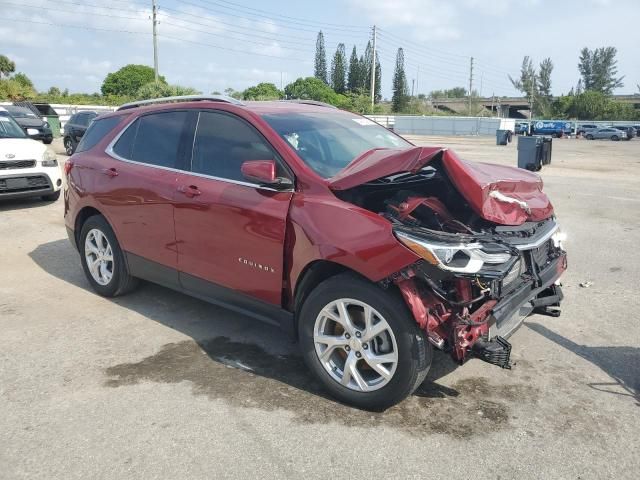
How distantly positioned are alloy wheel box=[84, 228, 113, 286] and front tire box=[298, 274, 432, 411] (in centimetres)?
259

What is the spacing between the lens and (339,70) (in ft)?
311

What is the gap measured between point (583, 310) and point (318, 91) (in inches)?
2978

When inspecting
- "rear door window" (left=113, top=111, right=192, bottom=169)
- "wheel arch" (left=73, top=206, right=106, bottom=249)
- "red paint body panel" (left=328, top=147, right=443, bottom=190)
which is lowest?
"wheel arch" (left=73, top=206, right=106, bottom=249)

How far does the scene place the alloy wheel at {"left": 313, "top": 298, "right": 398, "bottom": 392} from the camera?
3.26 meters

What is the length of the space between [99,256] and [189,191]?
1660mm

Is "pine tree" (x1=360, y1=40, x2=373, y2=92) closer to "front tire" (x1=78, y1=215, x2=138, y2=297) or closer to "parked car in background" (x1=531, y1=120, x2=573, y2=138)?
"parked car in background" (x1=531, y1=120, x2=573, y2=138)

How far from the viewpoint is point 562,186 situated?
13820mm

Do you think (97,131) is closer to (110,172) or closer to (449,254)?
(110,172)

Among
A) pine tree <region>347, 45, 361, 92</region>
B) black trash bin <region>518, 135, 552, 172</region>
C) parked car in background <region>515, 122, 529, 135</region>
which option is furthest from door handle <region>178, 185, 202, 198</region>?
pine tree <region>347, 45, 361, 92</region>

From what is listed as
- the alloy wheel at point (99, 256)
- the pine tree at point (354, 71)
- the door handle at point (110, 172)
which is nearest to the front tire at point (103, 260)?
the alloy wheel at point (99, 256)

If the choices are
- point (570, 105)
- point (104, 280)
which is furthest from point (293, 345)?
point (570, 105)

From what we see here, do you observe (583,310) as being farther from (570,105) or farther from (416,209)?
(570,105)

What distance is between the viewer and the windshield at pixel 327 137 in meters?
3.95

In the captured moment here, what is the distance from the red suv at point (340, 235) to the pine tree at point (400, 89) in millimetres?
86541
